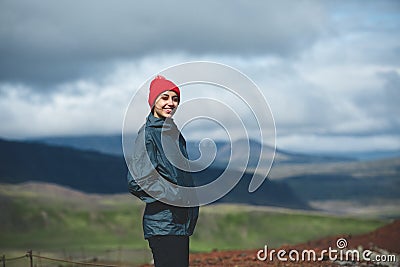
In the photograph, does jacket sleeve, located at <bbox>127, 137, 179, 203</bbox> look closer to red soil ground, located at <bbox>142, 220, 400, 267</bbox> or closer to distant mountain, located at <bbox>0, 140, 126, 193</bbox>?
red soil ground, located at <bbox>142, 220, 400, 267</bbox>

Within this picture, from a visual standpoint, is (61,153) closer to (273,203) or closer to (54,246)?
(273,203)

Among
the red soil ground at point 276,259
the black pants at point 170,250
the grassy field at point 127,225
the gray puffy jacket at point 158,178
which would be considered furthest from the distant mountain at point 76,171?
the gray puffy jacket at point 158,178

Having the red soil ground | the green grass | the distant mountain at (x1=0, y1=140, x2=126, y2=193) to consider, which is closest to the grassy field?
the green grass

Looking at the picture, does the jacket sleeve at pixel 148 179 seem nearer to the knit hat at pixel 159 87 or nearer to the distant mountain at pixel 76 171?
the knit hat at pixel 159 87

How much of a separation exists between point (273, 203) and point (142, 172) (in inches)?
4006

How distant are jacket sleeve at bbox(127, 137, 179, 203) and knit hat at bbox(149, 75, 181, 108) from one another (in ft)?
1.50

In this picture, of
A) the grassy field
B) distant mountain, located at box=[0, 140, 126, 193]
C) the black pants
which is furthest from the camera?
distant mountain, located at box=[0, 140, 126, 193]

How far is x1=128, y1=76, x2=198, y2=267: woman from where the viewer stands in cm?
650

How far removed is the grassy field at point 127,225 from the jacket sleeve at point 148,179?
4632cm

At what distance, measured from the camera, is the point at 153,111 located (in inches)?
268

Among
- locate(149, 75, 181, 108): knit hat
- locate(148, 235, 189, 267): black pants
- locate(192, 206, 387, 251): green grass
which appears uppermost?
locate(192, 206, 387, 251): green grass

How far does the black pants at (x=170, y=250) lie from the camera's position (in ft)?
22.0

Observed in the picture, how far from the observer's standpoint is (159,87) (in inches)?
266

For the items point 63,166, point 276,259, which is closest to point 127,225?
point 276,259
